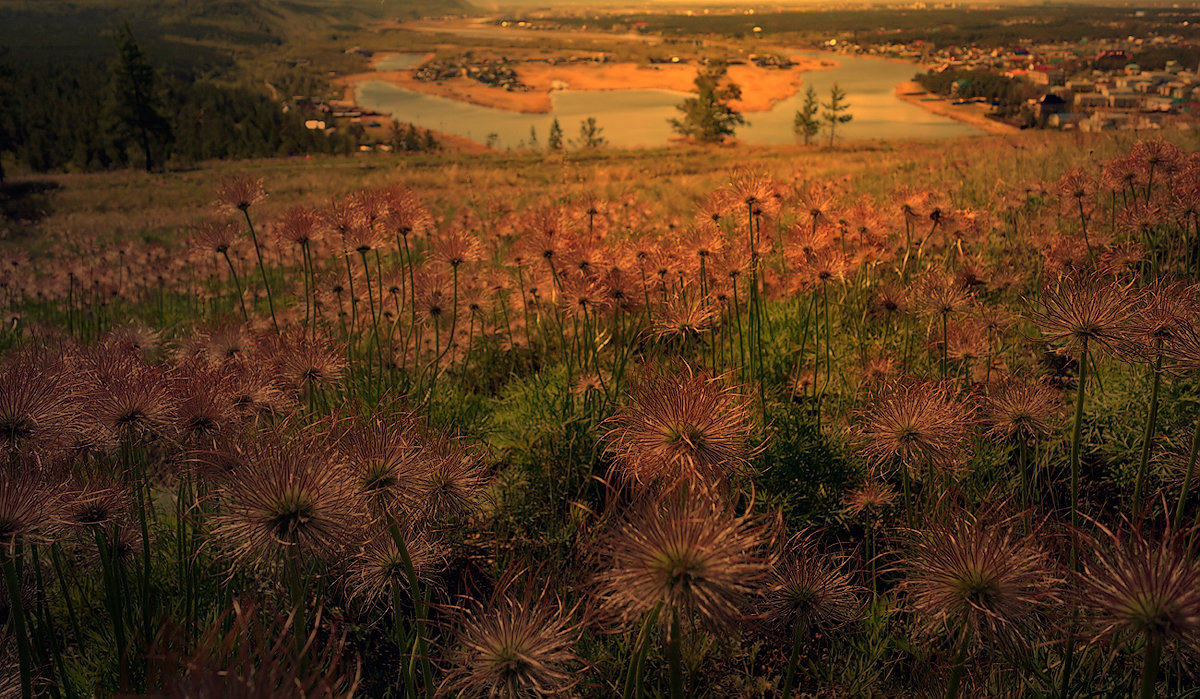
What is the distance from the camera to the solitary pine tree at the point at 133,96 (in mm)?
67625

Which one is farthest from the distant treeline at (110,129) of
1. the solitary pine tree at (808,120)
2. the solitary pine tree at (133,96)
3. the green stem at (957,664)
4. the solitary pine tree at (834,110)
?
the green stem at (957,664)

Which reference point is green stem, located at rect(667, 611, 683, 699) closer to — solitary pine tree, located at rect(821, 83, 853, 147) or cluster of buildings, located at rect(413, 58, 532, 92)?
solitary pine tree, located at rect(821, 83, 853, 147)

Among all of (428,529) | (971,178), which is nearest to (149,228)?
A: (971,178)

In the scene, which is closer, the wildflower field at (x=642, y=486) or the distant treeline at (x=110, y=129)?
the wildflower field at (x=642, y=486)

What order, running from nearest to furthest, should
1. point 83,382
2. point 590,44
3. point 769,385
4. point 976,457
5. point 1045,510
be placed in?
1. point 83,382
2. point 976,457
3. point 1045,510
4. point 769,385
5. point 590,44

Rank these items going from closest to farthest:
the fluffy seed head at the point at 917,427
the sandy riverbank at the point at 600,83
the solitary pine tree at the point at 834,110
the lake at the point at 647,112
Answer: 1. the fluffy seed head at the point at 917,427
2. the solitary pine tree at the point at 834,110
3. the lake at the point at 647,112
4. the sandy riverbank at the point at 600,83

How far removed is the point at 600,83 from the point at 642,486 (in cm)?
13818

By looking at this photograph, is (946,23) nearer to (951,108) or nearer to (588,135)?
(951,108)

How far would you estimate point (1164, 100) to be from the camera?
14039mm

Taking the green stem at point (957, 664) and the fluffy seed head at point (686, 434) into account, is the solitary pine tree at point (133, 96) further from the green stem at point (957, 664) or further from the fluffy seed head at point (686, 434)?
the green stem at point (957, 664)

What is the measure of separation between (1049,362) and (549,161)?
4892cm

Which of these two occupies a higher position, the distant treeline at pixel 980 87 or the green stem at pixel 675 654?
the distant treeline at pixel 980 87

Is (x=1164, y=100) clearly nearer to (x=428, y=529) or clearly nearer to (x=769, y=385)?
(x=769, y=385)

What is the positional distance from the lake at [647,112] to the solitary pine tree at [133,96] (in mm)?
35421
